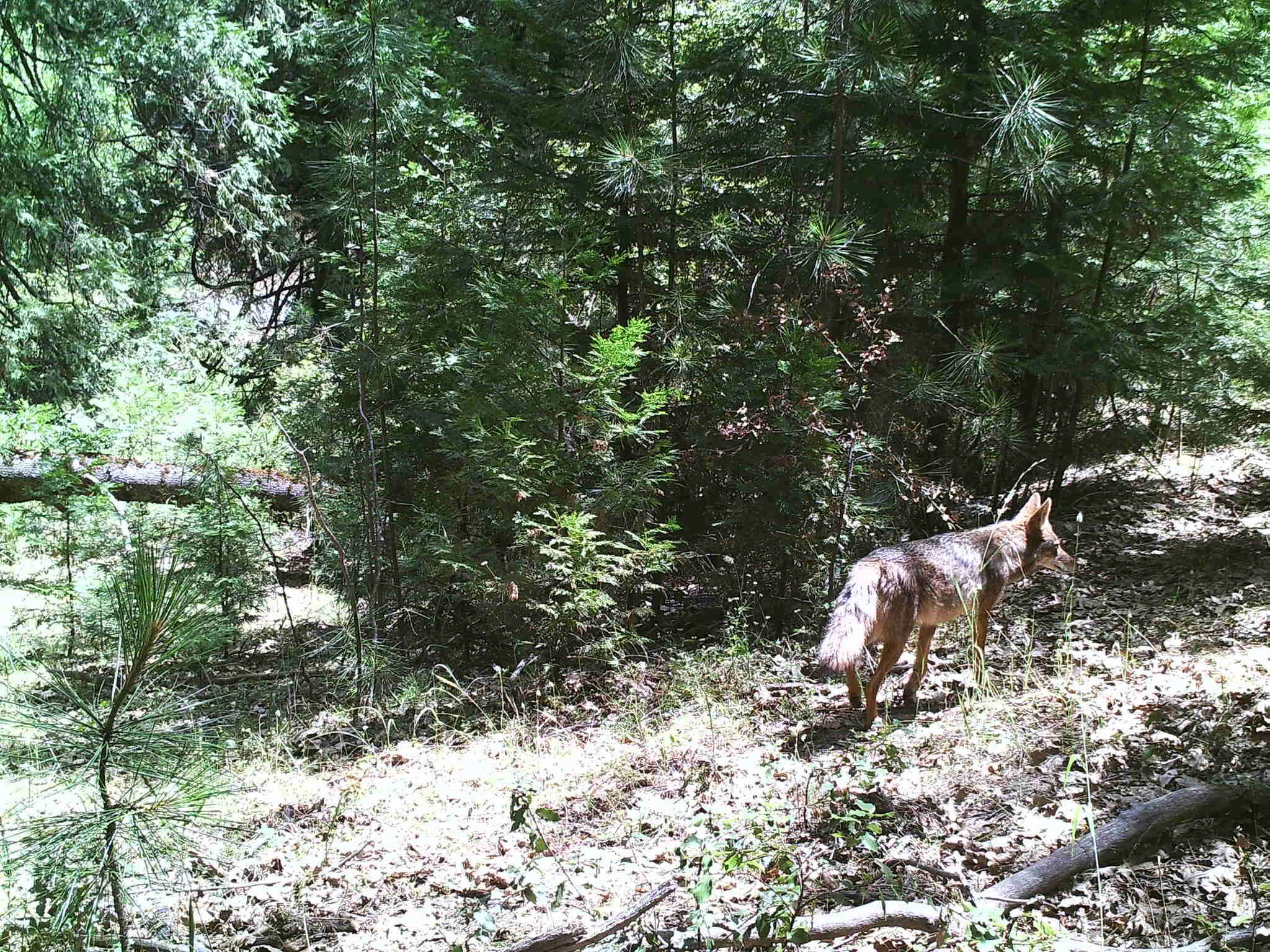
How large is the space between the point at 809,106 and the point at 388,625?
20.6 ft

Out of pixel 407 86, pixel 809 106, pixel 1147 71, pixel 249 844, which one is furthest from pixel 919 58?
pixel 249 844

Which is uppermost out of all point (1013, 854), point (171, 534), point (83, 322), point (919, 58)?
point (919, 58)

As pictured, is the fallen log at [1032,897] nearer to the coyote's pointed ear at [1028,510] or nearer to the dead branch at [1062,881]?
the dead branch at [1062,881]

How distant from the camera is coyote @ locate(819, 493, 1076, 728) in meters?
4.78

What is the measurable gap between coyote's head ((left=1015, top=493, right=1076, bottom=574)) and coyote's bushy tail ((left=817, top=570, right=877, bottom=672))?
1536 millimetres

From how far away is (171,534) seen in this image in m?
7.96

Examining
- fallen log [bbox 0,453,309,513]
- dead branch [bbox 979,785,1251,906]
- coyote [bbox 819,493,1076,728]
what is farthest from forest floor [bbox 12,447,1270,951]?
fallen log [bbox 0,453,309,513]

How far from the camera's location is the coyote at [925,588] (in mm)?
4777

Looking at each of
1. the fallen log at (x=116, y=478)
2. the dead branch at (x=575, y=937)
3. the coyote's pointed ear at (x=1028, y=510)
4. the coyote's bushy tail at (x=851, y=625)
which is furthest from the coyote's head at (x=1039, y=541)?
the fallen log at (x=116, y=478)

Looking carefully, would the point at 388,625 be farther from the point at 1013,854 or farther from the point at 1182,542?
the point at 1182,542

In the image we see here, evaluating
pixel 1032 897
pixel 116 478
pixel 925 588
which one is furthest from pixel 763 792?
pixel 116 478

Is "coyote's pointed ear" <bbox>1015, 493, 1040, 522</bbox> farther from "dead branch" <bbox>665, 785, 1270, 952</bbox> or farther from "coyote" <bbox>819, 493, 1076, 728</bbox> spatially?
"dead branch" <bbox>665, 785, 1270, 952</bbox>

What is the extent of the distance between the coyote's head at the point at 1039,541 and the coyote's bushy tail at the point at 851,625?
1.54m

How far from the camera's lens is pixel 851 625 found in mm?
4719
